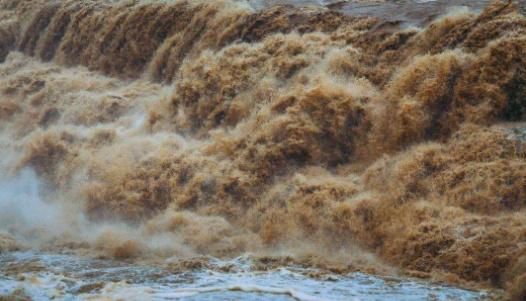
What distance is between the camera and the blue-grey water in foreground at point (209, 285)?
6.01m

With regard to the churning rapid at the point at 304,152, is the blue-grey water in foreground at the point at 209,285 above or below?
below

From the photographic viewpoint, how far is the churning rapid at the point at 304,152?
7.03m

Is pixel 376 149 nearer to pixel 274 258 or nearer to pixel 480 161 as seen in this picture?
pixel 480 161

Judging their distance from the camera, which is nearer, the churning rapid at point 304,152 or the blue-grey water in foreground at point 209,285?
the blue-grey water in foreground at point 209,285

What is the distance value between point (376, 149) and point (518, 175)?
193cm

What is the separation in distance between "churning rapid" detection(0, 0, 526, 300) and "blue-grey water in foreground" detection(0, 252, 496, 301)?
39 cm

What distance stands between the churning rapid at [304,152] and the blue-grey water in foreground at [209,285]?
1.28 ft

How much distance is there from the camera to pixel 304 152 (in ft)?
28.8

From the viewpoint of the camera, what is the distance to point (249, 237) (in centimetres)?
790

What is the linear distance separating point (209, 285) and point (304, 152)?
2907 millimetres

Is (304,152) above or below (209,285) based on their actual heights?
above

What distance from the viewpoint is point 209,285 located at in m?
6.36

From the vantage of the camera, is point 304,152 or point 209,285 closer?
point 209,285

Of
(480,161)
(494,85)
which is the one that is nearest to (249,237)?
(480,161)
